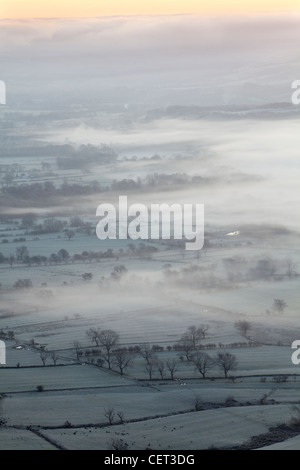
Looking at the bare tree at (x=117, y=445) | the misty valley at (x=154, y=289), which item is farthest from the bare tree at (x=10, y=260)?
the bare tree at (x=117, y=445)

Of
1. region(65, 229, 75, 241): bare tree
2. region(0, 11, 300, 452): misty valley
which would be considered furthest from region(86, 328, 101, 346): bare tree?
region(65, 229, 75, 241): bare tree

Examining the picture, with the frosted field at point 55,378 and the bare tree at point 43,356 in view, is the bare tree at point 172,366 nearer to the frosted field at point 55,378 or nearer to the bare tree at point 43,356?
the frosted field at point 55,378

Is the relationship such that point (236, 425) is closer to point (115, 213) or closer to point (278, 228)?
point (278, 228)

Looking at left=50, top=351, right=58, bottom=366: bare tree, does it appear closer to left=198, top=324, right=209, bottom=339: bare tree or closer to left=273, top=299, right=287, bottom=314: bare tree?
left=198, top=324, right=209, bottom=339: bare tree

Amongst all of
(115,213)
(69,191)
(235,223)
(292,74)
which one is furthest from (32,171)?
(292,74)

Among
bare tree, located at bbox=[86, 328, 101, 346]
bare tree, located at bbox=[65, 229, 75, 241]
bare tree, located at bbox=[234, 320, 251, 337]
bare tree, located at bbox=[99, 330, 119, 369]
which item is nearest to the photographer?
bare tree, located at bbox=[99, 330, 119, 369]

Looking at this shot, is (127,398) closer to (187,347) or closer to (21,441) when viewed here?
(21,441)
